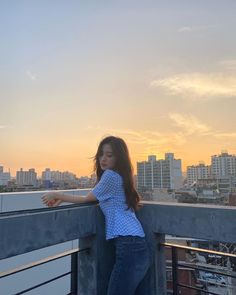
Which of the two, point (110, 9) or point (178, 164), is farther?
Answer: point (178, 164)

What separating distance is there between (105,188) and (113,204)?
0.11 m

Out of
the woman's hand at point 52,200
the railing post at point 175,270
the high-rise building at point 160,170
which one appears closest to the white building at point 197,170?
the high-rise building at point 160,170

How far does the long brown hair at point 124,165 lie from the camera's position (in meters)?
1.99

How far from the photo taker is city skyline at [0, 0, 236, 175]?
6.84 metres

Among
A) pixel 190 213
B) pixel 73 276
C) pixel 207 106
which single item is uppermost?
pixel 207 106

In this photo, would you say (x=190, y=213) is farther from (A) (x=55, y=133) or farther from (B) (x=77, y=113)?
(A) (x=55, y=133)

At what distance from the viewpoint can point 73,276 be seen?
2.07 metres

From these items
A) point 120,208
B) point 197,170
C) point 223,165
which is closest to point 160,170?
point 223,165

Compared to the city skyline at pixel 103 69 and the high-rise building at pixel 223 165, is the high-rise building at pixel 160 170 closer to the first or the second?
the high-rise building at pixel 223 165

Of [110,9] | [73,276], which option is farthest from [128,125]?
→ [73,276]

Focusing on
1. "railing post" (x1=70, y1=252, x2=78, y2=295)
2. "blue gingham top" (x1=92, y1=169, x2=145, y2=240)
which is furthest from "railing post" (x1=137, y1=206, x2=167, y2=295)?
"railing post" (x1=70, y1=252, x2=78, y2=295)

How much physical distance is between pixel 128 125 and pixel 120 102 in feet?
6.51

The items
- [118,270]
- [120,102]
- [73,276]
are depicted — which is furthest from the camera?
[120,102]

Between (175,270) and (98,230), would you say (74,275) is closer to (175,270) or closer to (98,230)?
(98,230)
